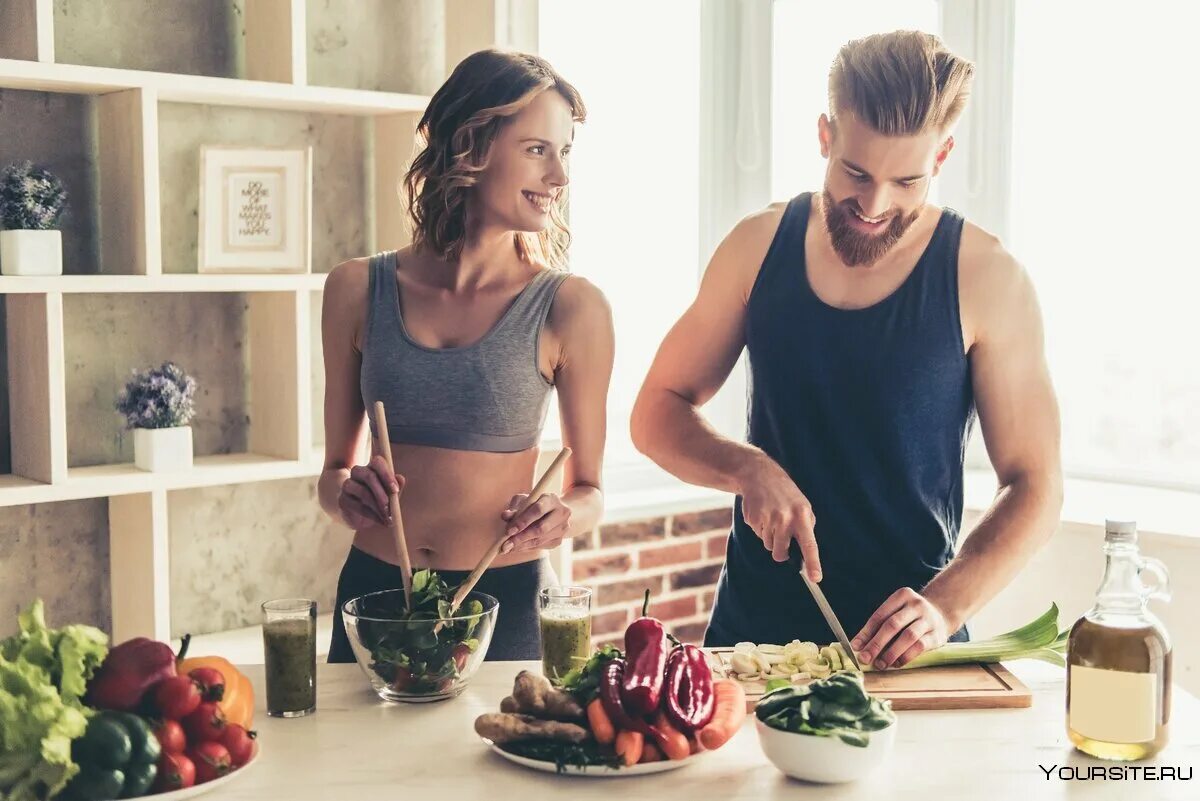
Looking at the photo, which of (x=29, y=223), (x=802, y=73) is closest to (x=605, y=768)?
(x=29, y=223)

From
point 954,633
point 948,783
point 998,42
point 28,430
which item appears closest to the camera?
point 948,783

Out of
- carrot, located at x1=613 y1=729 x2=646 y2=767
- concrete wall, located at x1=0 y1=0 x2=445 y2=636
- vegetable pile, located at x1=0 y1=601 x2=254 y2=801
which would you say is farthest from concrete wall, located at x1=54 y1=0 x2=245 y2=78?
carrot, located at x1=613 y1=729 x2=646 y2=767

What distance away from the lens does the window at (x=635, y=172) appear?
3.82 meters

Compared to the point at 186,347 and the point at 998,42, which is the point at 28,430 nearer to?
the point at 186,347

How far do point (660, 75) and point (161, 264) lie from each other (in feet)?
5.64

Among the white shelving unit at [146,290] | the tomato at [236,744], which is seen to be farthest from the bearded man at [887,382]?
the white shelving unit at [146,290]

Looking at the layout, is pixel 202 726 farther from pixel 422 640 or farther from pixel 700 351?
pixel 700 351

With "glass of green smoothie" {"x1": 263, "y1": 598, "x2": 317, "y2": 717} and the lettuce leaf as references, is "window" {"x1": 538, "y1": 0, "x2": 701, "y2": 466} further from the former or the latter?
the lettuce leaf

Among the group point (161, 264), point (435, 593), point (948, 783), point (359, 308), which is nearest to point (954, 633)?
point (948, 783)

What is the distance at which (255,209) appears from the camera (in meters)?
3.00

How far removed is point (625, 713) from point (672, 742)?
61 millimetres

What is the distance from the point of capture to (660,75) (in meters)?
3.92

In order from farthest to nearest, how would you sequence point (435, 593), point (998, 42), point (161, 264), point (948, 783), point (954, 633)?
point (998, 42) → point (161, 264) → point (954, 633) → point (435, 593) → point (948, 783)

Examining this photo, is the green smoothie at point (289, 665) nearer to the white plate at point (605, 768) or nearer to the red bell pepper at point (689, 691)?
the white plate at point (605, 768)
